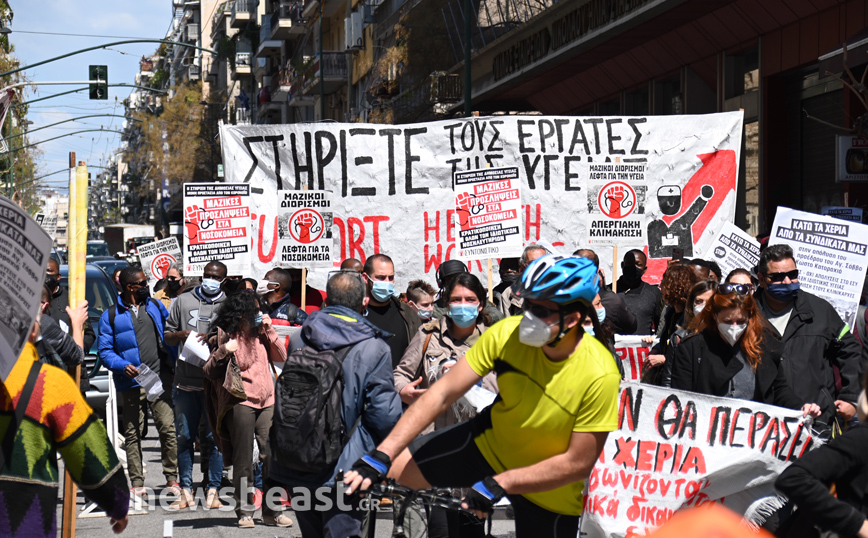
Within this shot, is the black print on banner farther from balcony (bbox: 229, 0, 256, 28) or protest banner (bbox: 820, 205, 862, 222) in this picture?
balcony (bbox: 229, 0, 256, 28)

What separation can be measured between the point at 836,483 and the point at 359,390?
2348 mm

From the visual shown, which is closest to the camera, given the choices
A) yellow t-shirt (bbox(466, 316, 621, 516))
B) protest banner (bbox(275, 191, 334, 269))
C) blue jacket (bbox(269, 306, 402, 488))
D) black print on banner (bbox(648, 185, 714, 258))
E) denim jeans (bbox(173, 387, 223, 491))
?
yellow t-shirt (bbox(466, 316, 621, 516))

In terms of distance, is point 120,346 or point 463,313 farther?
point 120,346

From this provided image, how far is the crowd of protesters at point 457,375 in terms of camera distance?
3865mm

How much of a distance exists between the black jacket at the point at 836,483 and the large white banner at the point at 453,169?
8.44 meters

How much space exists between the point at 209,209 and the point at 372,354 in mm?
6646

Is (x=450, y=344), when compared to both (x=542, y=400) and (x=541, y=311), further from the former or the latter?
(x=541, y=311)

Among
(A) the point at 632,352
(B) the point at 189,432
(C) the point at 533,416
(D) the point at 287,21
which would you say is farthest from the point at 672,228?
(D) the point at 287,21

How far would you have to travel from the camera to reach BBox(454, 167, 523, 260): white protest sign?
35.0 feet

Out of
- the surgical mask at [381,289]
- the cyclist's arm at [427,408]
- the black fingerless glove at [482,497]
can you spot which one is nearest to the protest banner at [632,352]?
the surgical mask at [381,289]

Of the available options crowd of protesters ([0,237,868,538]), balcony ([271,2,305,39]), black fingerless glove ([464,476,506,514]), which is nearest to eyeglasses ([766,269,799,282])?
crowd of protesters ([0,237,868,538])

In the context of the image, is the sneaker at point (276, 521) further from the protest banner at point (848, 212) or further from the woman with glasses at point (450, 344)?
the protest banner at point (848, 212)

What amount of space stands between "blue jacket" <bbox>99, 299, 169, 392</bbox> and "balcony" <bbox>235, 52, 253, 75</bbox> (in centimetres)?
6929

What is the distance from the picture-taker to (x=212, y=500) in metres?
8.67
